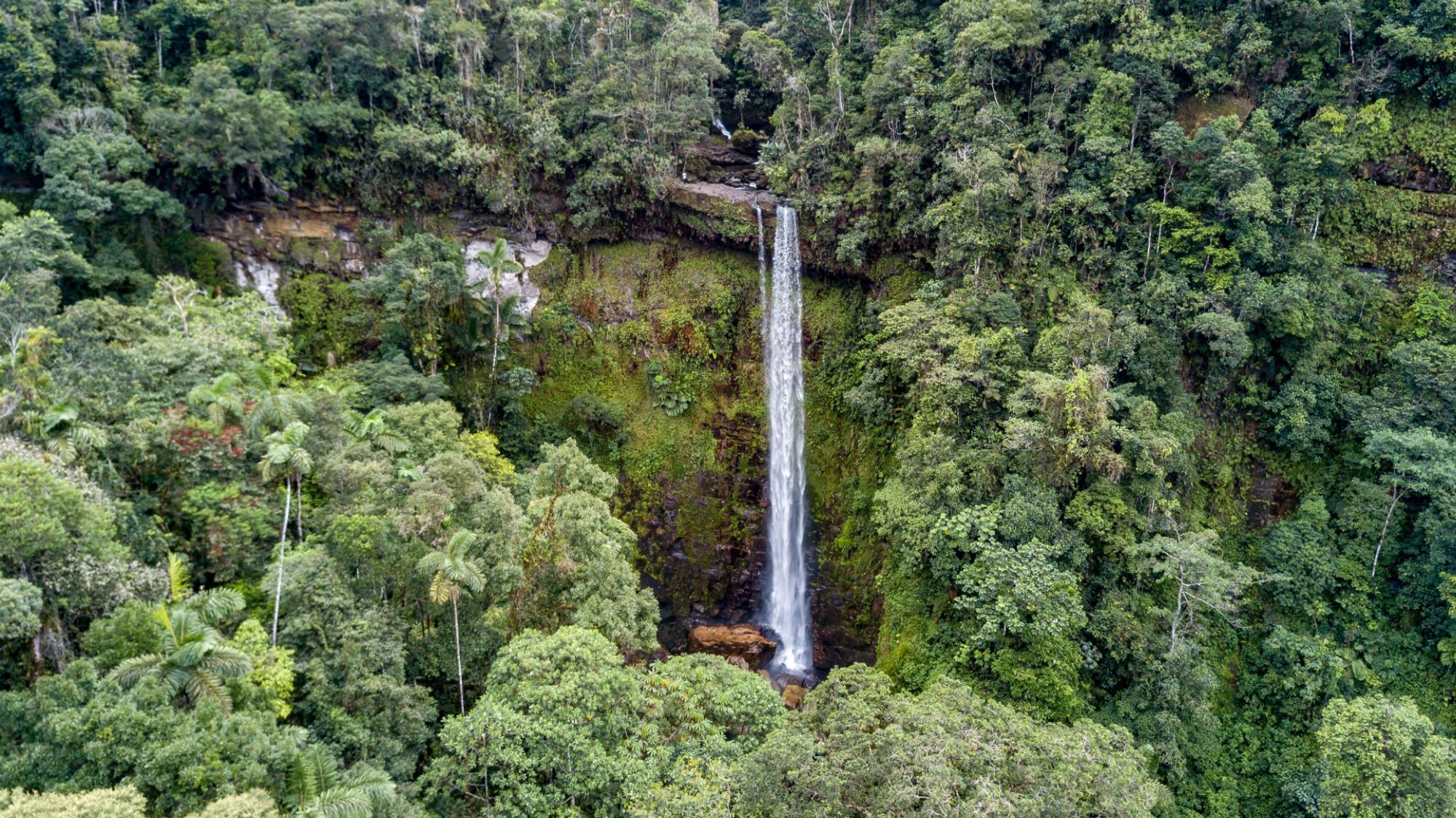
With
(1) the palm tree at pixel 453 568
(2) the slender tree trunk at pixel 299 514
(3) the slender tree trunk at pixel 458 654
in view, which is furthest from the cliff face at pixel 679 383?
(1) the palm tree at pixel 453 568

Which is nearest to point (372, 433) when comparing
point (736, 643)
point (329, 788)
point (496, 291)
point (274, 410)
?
point (274, 410)

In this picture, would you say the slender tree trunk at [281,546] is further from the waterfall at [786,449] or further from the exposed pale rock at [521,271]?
the waterfall at [786,449]

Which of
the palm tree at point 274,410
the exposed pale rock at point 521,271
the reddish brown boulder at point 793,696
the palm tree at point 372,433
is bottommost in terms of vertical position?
the reddish brown boulder at point 793,696

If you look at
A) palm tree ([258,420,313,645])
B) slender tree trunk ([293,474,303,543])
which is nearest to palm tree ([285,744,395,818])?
palm tree ([258,420,313,645])

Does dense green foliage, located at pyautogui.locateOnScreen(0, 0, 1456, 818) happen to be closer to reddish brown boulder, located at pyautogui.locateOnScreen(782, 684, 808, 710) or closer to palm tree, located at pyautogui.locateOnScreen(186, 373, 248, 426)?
palm tree, located at pyautogui.locateOnScreen(186, 373, 248, 426)

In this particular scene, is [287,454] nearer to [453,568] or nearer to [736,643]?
[453,568]

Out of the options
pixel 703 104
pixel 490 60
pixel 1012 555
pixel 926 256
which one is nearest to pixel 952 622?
pixel 1012 555

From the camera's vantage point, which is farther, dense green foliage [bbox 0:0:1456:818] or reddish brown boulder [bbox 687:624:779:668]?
reddish brown boulder [bbox 687:624:779:668]
